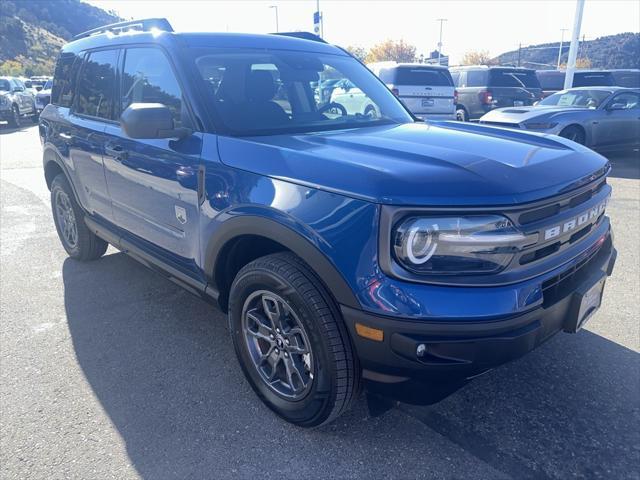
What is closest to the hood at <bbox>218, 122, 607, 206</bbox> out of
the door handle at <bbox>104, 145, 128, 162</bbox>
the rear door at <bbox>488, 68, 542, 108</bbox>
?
the door handle at <bbox>104, 145, 128, 162</bbox>

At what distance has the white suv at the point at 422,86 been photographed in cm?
1198

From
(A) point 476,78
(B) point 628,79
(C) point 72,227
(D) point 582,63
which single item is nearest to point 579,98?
(A) point 476,78

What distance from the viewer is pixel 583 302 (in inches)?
93.7

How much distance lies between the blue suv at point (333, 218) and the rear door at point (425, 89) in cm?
861

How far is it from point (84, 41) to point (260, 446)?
358 centimetres

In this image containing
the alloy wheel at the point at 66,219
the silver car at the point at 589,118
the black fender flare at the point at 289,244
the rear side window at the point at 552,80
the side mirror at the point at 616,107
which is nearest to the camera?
the black fender flare at the point at 289,244

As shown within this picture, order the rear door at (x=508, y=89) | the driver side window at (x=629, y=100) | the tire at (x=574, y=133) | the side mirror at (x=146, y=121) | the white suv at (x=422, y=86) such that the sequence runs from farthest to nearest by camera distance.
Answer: the rear door at (x=508, y=89)
the white suv at (x=422, y=86)
the driver side window at (x=629, y=100)
the tire at (x=574, y=133)
the side mirror at (x=146, y=121)

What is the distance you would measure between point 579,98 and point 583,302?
1004 cm

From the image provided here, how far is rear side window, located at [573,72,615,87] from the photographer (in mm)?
15805

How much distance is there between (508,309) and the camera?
202cm

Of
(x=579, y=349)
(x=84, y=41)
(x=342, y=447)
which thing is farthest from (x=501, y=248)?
(x=84, y=41)

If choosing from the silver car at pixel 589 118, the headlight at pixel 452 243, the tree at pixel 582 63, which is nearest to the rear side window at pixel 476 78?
the silver car at pixel 589 118

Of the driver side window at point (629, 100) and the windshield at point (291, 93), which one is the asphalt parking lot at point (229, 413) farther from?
the driver side window at point (629, 100)

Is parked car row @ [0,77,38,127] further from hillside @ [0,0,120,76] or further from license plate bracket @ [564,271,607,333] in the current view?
hillside @ [0,0,120,76]
